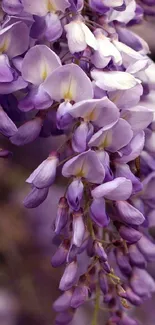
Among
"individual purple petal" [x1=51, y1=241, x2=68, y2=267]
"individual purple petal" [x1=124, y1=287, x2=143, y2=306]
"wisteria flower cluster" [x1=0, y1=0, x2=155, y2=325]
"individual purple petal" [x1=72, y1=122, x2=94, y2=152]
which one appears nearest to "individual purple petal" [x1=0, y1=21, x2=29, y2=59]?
"wisteria flower cluster" [x1=0, y1=0, x2=155, y2=325]

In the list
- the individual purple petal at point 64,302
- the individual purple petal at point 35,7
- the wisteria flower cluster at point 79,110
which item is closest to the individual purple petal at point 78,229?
the wisteria flower cluster at point 79,110

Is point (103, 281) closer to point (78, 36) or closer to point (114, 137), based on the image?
point (114, 137)

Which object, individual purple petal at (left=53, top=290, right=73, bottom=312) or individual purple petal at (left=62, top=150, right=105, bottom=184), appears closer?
individual purple petal at (left=62, top=150, right=105, bottom=184)

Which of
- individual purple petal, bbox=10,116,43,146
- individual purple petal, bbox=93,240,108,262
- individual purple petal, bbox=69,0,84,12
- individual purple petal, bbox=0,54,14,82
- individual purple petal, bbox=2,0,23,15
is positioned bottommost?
individual purple petal, bbox=93,240,108,262

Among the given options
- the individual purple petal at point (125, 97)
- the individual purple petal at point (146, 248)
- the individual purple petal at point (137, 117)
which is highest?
the individual purple petal at point (125, 97)

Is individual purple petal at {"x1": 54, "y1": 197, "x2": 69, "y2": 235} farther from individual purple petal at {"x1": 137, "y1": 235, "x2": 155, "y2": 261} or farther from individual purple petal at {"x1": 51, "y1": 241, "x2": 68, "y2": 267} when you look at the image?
individual purple petal at {"x1": 137, "y1": 235, "x2": 155, "y2": 261}

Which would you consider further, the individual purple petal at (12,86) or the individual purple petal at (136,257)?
the individual purple petal at (136,257)

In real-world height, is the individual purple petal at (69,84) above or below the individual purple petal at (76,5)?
below

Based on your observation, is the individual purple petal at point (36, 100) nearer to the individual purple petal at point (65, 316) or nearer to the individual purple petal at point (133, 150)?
the individual purple petal at point (133, 150)
